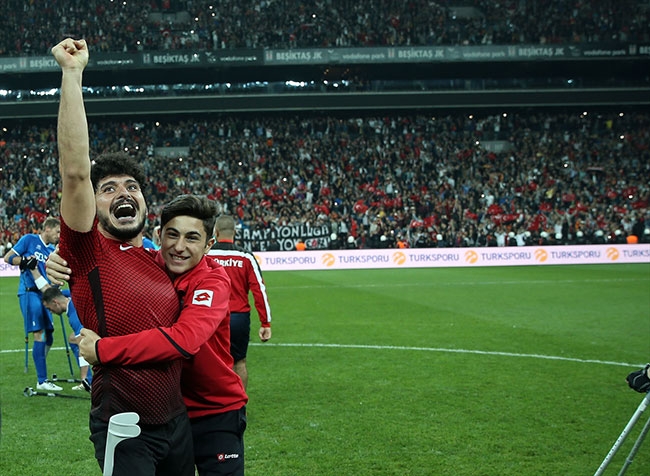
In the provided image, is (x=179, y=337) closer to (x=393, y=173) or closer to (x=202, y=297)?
(x=202, y=297)

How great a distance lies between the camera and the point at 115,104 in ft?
137

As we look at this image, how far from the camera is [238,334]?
7648 millimetres

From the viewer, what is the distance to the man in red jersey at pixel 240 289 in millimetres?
7656

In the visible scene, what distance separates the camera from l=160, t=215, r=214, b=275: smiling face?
3.28m

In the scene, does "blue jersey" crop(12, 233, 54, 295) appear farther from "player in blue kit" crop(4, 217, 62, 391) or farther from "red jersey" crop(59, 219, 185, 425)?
"red jersey" crop(59, 219, 185, 425)

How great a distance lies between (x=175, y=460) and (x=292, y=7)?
148 ft

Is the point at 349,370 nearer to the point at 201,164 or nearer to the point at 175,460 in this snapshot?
the point at 175,460

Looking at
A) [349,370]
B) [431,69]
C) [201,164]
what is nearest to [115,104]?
[201,164]

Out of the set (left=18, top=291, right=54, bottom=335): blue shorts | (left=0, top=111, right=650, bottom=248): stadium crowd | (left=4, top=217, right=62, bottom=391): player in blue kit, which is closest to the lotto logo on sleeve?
(left=4, top=217, right=62, bottom=391): player in blue kit

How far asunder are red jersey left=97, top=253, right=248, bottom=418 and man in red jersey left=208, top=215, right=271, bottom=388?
13.4ft

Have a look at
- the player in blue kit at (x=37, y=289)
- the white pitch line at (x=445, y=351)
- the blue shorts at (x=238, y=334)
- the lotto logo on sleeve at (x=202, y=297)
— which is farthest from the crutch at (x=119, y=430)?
the white pitch line at (x=445, y=351)

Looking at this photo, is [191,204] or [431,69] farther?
[431,69]

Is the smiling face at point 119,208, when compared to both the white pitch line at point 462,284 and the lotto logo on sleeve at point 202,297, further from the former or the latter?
the white pitch line at point 462,284

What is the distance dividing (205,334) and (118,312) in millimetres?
351
